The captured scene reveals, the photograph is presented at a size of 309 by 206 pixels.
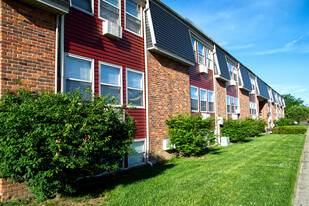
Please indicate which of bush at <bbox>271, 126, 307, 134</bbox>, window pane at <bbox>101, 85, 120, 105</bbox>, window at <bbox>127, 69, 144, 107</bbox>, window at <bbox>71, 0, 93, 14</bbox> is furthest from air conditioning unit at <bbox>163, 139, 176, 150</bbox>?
bush at <bbox>271, 126, 307, 134</bbox>

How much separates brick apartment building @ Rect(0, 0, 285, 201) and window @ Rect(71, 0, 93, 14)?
0.03 metres

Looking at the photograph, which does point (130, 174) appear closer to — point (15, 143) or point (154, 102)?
point (154, 102)

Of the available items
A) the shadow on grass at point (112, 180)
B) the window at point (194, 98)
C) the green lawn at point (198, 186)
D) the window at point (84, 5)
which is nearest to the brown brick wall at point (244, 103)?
the window at point (194, 98)

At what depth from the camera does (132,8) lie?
30.0 feet

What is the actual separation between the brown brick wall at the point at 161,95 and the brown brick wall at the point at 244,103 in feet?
38.9

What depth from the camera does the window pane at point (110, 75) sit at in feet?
24.8

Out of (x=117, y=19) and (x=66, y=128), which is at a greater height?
(x=117, y=19)

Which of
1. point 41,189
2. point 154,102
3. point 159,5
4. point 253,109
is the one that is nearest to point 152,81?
point 154,102

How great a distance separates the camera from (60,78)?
617 cm

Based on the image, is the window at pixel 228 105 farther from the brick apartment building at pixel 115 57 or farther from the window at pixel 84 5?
the window at pixel 84 5

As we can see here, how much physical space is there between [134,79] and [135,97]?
711 mm

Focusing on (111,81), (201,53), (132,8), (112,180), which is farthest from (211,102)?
(112,180)

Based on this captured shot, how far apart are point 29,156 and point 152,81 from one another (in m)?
6.08

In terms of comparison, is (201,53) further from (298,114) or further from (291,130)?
(298,114)
